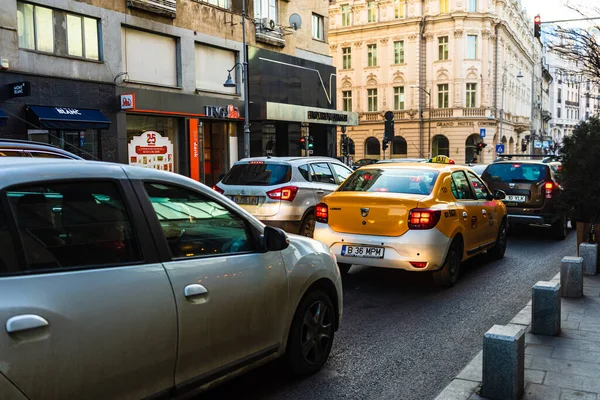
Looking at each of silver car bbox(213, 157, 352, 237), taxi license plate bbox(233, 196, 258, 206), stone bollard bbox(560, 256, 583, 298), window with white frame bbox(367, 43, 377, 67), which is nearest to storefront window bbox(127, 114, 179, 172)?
silver car bbox(213, 157, 352, 237)

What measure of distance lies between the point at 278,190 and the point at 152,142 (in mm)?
13416

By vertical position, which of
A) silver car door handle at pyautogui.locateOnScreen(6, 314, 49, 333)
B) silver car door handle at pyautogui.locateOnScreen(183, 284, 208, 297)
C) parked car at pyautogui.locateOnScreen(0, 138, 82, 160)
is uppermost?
parked car at pyautogui.locateOnScreen(0, 138, 82, 160)

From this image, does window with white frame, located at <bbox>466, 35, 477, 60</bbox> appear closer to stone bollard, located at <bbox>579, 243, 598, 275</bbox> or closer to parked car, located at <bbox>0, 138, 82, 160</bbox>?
stone bollard, located at <bbox>579, 243, 598, 275</bbox>

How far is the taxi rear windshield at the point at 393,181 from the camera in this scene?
296 inches

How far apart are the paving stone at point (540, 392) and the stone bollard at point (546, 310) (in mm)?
1258

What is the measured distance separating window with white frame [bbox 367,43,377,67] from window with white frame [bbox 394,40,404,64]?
2.18 m

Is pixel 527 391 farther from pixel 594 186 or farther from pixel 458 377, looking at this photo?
pixel 594 186

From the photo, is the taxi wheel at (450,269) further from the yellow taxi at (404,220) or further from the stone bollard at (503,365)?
the stone bollard at (503,365)

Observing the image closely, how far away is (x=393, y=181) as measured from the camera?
7711mm

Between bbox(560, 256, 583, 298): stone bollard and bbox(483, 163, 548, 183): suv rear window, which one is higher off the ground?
bbox(483, 163, 548, 183): suv rear window

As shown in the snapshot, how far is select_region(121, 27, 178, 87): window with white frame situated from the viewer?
68.1 feet

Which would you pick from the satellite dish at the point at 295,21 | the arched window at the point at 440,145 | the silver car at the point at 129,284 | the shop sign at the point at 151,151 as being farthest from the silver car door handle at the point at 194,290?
the arched window at the point at 440,145

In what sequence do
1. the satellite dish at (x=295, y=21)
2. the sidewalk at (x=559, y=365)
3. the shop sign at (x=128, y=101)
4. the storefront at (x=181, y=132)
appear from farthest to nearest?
the satellite dish at (x=295, y=21)
the storefront at (x=181, y=132)
the shop sign at (x=128, y=101)
the sidewalk at (x=559, y=365)

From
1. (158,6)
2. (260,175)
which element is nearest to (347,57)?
(158,6)
